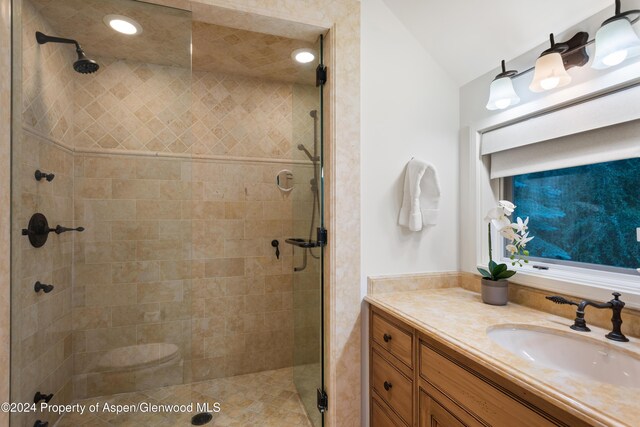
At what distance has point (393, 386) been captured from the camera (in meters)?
1.41

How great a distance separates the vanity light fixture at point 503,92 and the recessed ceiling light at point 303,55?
3.36ft

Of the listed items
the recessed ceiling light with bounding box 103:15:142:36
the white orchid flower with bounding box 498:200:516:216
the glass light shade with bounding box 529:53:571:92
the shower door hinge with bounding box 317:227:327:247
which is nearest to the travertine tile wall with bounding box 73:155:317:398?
the recessed ceiling light with bounding box 103:15:142:36

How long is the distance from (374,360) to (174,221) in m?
1.33

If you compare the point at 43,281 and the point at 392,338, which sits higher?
the point at 43,281

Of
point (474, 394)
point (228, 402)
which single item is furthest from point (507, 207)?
point (228, 402)

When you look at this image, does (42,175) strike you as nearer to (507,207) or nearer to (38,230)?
(38,230)

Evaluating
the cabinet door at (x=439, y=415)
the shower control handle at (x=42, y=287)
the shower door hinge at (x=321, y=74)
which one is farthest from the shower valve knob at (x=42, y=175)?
the cabinet door at (x=439, y=415)

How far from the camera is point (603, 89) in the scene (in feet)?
3.84

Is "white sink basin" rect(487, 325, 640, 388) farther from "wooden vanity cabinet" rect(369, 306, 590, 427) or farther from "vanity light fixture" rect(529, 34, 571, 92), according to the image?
"vanity light fixture" rect(529, 34, 571, 92)

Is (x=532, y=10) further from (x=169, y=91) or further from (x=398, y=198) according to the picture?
(x=169, y=91)

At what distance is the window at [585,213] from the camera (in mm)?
1250

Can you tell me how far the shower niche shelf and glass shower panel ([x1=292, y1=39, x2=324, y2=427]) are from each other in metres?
1.31

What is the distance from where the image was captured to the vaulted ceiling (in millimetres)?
1290

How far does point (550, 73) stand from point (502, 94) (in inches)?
10.0
